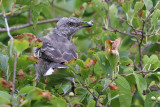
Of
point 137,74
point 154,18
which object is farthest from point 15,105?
point 154,18

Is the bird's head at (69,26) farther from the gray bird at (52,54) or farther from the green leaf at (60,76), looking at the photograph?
the green leaf at (60,76)

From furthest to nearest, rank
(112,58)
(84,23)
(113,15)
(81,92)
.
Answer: (84,23) < (113,15) < (81,92) < (112,58)

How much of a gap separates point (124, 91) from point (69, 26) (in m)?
3.24

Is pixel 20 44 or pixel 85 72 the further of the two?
pixel 85 72

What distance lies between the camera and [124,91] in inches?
132

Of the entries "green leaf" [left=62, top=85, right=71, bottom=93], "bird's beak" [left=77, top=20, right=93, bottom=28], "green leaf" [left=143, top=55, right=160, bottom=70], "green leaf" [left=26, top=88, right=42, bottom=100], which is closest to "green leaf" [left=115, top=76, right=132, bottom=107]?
"green leaf" [left=143, top=55, right=160, bottom=70]

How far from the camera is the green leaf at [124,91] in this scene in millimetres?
3330

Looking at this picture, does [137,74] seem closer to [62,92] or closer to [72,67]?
[72,67]

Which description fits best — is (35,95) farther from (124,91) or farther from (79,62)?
(124,91)

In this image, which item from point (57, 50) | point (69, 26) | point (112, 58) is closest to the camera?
point (112, 58)

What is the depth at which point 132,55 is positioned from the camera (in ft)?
19.9

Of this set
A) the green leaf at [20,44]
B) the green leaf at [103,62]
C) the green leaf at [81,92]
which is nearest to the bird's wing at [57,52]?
the green leaf at [81,92]

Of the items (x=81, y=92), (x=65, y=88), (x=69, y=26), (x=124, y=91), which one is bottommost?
(x=69, y=26)

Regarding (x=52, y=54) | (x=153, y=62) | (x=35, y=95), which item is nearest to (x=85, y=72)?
(x=35, y=95)
